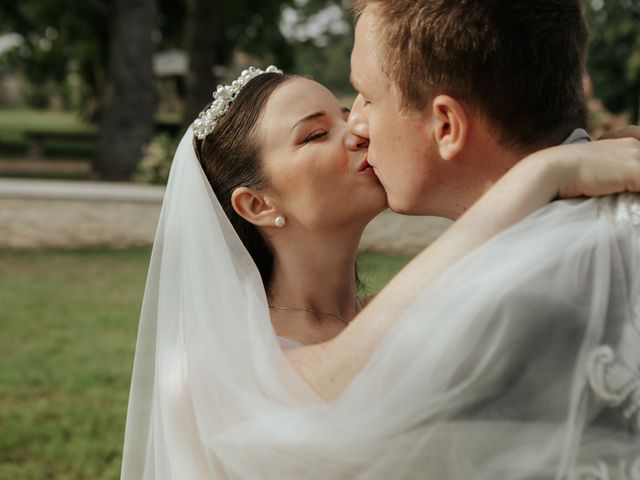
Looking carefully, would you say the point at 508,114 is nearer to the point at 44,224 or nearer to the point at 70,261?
the point at 70,261

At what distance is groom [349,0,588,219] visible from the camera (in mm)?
1828

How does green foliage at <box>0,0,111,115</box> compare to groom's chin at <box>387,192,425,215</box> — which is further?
green foliage at <box>0,0,111,115</box>

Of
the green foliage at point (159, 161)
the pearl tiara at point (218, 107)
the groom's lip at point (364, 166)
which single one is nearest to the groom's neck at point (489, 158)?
the groom's lip at point (364, 166)

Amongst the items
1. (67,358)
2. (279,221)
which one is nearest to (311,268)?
(279,221)

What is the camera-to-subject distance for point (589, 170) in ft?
5.93

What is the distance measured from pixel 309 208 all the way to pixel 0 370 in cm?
520

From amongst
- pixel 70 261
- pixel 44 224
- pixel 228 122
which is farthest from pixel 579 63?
pixel 44 224

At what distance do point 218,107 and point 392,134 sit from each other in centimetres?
87

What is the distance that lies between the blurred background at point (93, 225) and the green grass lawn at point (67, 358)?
0.01 m

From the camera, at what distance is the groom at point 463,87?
1.83m

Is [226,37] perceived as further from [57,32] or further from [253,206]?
[253,206]

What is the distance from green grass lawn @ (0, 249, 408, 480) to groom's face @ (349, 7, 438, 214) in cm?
202

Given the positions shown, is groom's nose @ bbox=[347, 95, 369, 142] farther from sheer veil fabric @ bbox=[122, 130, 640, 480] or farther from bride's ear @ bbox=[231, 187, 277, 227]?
sheer veil fabric @ bbox=[122, 130, 640, 480]

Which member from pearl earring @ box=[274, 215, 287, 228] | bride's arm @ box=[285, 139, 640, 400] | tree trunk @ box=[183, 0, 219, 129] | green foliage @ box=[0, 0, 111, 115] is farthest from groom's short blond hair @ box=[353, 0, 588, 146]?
green foliage @ box=[0, 0, 111, 115]
